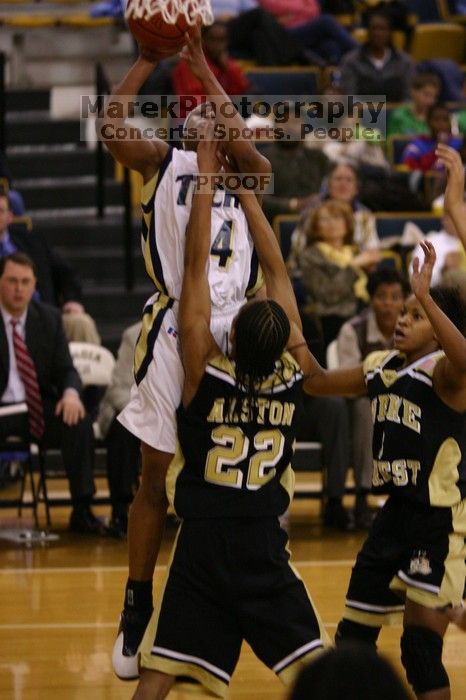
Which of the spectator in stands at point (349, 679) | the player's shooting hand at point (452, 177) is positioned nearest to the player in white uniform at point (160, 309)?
the player's shooting hand at point (452, 177)

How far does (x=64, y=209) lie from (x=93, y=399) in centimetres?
316

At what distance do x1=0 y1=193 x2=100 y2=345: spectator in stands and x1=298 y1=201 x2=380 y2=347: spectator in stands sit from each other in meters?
1.32

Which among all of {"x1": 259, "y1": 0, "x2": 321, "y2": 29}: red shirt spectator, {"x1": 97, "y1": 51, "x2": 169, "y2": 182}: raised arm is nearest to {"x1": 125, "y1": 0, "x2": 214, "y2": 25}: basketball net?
{"x1": 97, "y1": 51, "x2": 169, "y2": 182}: raised arm

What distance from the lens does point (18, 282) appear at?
7.60 metres

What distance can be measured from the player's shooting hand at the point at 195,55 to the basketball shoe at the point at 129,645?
1.64m

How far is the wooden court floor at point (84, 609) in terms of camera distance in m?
4.86

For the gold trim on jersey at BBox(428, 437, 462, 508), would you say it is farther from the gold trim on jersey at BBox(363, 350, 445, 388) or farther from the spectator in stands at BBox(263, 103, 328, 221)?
the spectator in stands at BBox(263, 103, 328, 221)

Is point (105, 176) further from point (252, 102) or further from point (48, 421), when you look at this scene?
point (48, 421)

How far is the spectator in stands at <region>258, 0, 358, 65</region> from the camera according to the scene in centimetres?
1222

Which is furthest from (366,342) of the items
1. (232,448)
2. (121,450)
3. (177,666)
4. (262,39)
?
(262,39)

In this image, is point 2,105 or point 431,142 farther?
point 431,142

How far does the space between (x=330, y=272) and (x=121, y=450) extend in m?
1.90

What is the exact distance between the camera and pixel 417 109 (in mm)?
11414

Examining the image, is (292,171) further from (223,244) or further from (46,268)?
(223,244)
